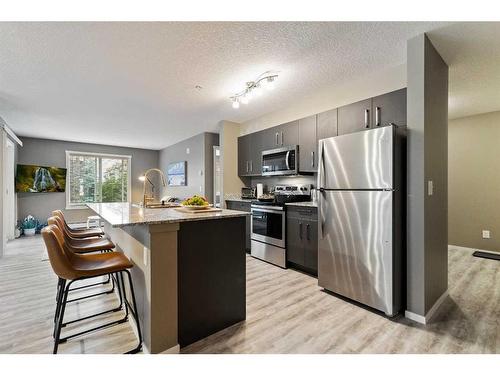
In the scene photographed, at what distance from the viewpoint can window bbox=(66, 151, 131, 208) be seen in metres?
6.78

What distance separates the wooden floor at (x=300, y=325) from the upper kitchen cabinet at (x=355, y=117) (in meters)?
1.92

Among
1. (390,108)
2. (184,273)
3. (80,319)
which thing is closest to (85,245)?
(80,319)

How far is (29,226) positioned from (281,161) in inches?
247

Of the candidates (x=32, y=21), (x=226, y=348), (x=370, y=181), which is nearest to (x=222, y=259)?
(x=226, y=348)

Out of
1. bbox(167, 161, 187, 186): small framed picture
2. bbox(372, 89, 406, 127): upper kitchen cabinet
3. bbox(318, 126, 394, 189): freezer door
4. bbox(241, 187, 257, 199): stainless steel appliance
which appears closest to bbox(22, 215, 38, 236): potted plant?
bbox(167, 161, 187, 186): small framed picture

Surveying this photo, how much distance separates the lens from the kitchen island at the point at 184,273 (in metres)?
1.57

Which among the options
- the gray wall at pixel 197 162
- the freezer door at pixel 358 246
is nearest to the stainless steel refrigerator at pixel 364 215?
the freezer door at pixel 358 246

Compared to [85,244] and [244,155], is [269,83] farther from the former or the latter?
[85,244]

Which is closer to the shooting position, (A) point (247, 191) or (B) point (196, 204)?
(B) point (196, 204)

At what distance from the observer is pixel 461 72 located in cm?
269

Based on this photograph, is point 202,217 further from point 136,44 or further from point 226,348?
point 136,44

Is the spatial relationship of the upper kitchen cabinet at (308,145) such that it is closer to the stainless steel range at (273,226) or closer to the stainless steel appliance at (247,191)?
the stainless steel range at (273,226)

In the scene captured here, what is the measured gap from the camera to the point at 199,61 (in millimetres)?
2465
